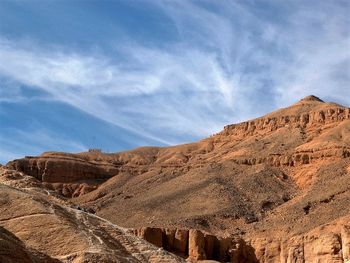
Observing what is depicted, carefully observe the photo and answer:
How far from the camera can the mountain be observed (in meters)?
64.2

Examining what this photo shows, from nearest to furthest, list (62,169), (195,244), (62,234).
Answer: (62,234), (195,244), (62,169)

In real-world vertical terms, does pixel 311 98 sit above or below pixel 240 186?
above

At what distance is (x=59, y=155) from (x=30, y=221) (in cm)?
12286

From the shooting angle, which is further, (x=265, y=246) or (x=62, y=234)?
(x=265, y=246)

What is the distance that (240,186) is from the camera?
93.5 m

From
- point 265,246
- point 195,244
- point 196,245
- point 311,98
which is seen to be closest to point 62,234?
point 196,245

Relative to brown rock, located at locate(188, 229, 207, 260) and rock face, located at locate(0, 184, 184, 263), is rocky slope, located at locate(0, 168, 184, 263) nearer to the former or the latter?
rock face, located at locate(0, 184, 184, 263)

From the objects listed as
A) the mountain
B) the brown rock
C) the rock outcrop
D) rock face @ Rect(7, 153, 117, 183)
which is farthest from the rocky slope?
rock face @ Rect(7, 153, 117, 183)

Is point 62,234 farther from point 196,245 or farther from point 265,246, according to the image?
point 265,246

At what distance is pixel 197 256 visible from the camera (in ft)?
179

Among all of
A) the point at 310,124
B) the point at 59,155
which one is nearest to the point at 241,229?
the point at 310,124

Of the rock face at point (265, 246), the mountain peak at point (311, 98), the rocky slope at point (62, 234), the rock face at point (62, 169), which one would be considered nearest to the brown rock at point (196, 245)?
the rock face at point (265, 246)

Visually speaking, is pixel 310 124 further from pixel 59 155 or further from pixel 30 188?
pixel 30 188

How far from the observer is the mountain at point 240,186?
211 feet
